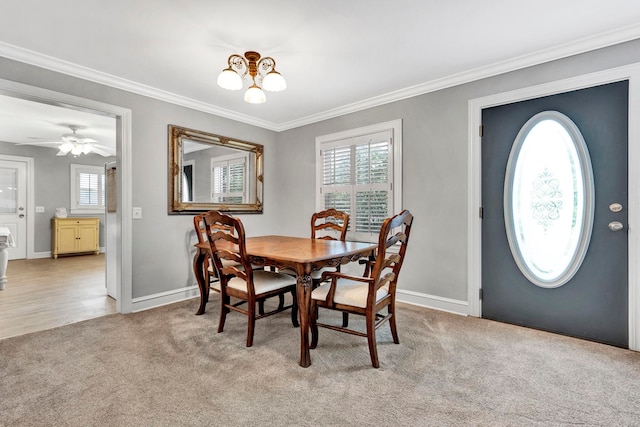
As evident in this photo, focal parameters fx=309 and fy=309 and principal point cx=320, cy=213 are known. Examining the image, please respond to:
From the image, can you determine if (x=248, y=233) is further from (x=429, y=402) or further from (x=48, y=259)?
(x=48, y=259)

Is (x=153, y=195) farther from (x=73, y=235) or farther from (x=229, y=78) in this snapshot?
(x=73, y=235)

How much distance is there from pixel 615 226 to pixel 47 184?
360 inches

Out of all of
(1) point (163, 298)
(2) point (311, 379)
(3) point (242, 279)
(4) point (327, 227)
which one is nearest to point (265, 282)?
(3) point (242, 279)

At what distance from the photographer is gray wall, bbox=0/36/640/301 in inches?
115

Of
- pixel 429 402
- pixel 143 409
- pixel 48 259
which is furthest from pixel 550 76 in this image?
pixel 48 259

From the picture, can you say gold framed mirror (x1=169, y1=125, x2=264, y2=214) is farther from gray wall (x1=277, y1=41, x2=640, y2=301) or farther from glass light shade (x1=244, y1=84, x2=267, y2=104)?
gray wall (x1=277, y1=41, x2=640, y2=301)

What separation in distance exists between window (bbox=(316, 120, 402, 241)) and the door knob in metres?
1.71

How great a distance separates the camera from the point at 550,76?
2557mm

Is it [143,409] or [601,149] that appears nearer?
[143,409]

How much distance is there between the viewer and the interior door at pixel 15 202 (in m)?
6.09

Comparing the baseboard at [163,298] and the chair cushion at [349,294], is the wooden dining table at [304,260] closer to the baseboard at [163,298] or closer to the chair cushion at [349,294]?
the chair cushion at [349,294]

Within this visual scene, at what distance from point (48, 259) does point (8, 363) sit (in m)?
5.54

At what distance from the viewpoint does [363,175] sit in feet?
12.2

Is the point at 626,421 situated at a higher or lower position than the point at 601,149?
lower
